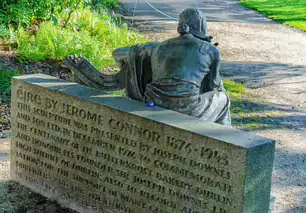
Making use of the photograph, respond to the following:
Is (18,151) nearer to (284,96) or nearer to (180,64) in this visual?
(180,64)

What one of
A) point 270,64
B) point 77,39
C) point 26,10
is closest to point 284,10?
point 270,64

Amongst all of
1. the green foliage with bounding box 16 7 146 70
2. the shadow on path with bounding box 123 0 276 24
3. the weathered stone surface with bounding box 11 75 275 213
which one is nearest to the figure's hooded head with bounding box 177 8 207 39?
the weathered stone surface with bounding box 11 75 275 213

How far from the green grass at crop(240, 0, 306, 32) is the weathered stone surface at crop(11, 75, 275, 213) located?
1358cm

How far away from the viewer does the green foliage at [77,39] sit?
11.2 meters

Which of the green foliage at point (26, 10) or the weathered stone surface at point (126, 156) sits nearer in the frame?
the weathered stone surface at point (126, 156)

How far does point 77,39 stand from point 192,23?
19.3 feet

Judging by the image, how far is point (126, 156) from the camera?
5613 millimetres

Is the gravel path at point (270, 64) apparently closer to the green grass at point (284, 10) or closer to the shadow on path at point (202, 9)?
the shadow on path at point (202, 9)

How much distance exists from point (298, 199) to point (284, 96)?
479cm

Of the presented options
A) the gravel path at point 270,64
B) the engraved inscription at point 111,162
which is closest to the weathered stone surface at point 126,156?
the engraved inscription at point 111,162

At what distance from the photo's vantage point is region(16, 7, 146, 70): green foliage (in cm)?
1116

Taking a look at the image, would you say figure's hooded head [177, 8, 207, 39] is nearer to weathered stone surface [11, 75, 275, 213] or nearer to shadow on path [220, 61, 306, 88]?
weathered stone surface [11, 75, 275, 213]

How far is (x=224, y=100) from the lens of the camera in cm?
618

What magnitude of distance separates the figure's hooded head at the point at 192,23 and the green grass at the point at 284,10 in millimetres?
13007
